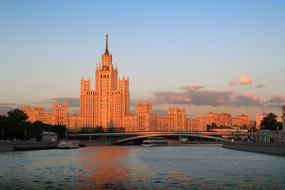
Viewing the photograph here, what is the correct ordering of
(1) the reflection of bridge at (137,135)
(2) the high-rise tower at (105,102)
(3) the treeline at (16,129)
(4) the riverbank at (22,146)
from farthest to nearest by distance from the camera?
1. (2) the high-rise tower at (105,102)
2. (1) the reflection of bridge at (137,135)
3. (3) the treeline at (16,129)
4. (4) the riverbank at (22,146)

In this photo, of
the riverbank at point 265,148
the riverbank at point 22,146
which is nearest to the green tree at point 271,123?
the riverbank at point 265,148

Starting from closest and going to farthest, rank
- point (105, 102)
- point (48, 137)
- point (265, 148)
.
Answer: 1. point (265, 148)
2. point (48, 137)
3. point (105, 102)

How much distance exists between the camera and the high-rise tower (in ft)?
611

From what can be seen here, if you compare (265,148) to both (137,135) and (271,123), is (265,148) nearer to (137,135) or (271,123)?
(271,123)

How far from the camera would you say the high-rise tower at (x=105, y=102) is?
611 feet

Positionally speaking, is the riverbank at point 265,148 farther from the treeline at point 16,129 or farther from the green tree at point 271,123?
the treeline at point 16,129

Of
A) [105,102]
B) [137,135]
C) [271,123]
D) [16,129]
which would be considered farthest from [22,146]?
[105,102]

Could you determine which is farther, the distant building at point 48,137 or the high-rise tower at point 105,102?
the high-rise tower at point 105,102

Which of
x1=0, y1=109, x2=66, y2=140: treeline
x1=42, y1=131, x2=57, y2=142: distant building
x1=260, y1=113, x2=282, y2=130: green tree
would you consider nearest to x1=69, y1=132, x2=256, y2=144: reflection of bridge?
x1=260, y1=113, x2=282, y2=130: green tree

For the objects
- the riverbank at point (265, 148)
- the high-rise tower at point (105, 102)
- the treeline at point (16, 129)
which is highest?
the high-rise tower at point (105, 102)

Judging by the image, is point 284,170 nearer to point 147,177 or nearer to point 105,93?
point 147,177

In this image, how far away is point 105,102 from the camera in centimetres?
18725

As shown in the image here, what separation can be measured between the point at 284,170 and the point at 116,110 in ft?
482

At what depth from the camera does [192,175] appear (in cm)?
3709
